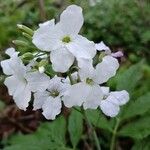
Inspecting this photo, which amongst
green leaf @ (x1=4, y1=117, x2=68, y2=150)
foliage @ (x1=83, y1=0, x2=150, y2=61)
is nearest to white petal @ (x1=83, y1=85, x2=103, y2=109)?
green leaf @ (x1=4, y1=117, x2=68, y2=150)

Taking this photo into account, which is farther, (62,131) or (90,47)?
(62,131)

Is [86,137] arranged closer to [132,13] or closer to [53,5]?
[132,13]

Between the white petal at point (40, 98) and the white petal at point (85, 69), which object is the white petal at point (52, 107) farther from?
the white petal at point (85, 69)

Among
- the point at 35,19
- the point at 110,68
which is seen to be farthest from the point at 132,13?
the point at 110,68

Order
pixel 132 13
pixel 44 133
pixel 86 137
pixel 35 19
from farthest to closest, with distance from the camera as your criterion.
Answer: pixel 35 19, pixel 132 13, pixel 86 137, pixel 44 133

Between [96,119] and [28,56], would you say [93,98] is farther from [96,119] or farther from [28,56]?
[96,119]

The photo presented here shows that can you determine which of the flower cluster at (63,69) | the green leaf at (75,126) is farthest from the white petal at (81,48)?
the green leaf at (75,126)

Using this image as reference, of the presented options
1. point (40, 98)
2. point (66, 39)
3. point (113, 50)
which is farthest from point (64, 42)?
point (113, 50)
